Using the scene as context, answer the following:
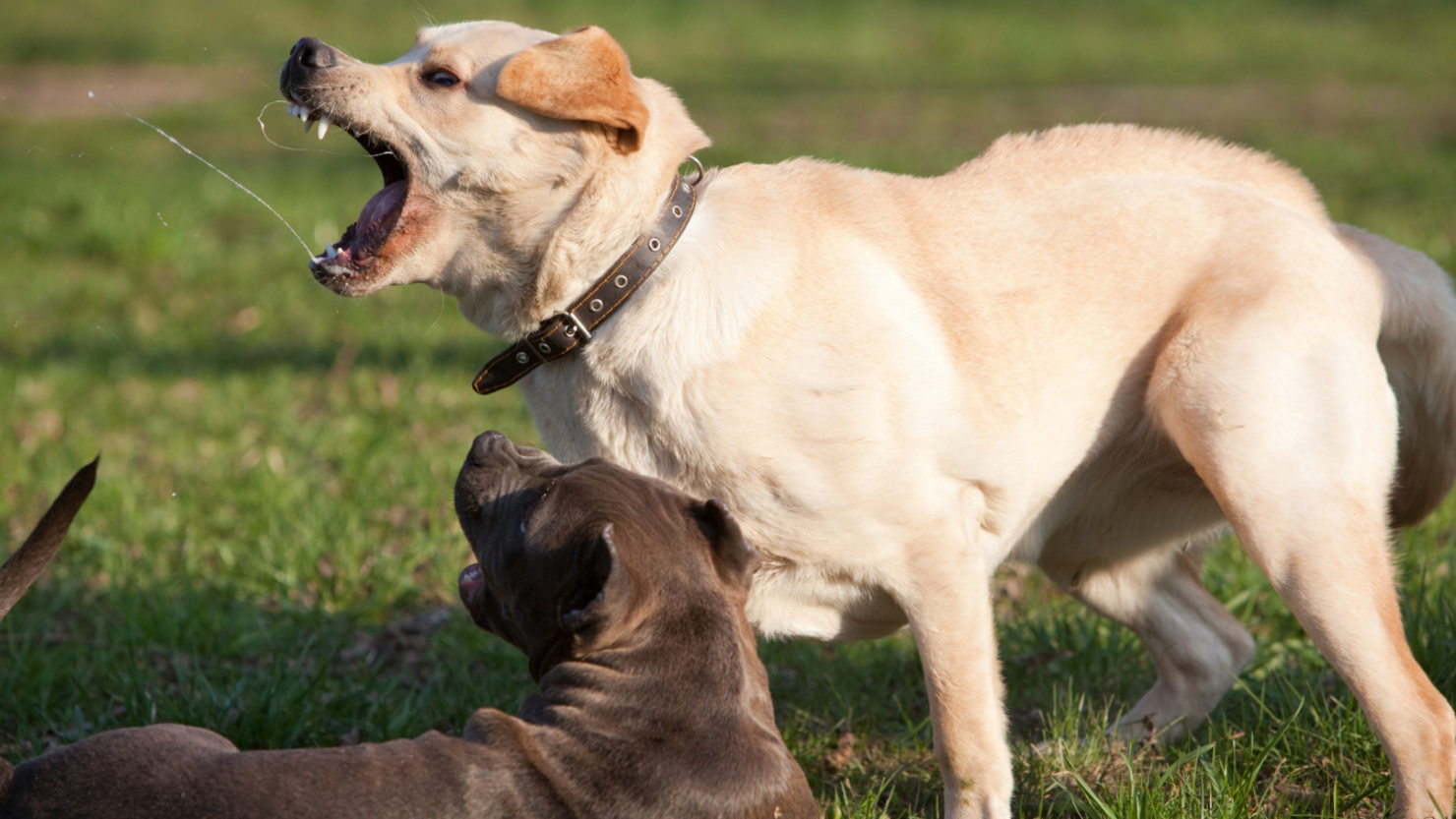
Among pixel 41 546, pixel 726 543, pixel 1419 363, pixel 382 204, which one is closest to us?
pixel 726 543

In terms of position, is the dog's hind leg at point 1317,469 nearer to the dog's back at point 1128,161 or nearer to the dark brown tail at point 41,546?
the dog's back at point 1128,161

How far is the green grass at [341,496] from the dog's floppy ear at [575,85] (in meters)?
0.91

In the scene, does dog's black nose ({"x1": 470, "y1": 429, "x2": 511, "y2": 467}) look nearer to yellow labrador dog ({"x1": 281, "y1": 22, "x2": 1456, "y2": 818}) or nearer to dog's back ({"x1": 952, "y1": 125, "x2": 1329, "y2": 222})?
yellow labrador dog ({"x1": 281, "y1": 22, "x2": 1456, "y2": 818})

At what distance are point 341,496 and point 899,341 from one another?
3.05m

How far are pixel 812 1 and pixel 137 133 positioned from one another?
1252 cm

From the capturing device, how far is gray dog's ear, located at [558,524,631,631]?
267cm

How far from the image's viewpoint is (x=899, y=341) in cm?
318

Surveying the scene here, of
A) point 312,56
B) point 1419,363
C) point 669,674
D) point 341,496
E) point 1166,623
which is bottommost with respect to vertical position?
point 341,496

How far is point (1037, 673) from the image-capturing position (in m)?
4.08

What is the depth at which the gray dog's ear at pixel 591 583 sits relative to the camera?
2.67 m

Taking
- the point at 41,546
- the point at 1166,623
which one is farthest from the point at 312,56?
the point at 1166,623

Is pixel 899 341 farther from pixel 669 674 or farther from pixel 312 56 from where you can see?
pixel 312 56

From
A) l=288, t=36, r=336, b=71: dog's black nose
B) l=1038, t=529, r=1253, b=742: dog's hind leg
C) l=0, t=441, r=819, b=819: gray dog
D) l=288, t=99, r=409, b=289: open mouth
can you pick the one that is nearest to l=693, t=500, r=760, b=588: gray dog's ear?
l=0, t=441, r=819, b=819: gray dog

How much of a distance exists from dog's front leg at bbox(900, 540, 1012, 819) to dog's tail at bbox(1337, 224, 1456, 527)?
1509mm
